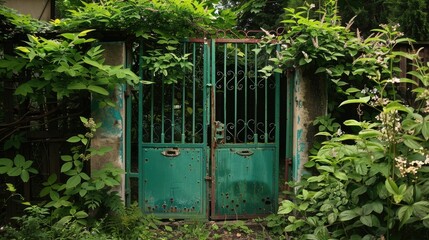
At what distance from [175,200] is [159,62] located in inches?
60.7

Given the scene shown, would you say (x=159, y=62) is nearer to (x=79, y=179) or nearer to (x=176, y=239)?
(x=79, y=179)

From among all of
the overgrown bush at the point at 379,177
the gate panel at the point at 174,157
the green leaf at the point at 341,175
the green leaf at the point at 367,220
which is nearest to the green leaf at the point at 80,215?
the gate panel at the point at 174,157

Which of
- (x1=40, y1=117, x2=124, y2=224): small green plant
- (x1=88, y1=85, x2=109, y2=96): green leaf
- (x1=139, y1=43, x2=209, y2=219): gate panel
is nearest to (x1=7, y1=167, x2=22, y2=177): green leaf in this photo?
(x1=40, y1=117, x2=124, y2=224): small green plant

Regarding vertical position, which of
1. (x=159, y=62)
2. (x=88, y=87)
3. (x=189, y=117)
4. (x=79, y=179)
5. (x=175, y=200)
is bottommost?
(x=175, y=200)

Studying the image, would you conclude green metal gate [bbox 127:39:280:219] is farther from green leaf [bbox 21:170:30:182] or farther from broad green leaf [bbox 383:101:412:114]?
broad green leaf [bbox 383:101:412:114]

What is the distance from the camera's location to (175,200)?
4605 millimetres

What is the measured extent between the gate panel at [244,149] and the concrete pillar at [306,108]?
270 millimetres

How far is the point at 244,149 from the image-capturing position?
4684mm

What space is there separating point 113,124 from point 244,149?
1.48 metres

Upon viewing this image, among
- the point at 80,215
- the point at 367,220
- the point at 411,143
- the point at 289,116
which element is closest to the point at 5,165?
the point at 80,215

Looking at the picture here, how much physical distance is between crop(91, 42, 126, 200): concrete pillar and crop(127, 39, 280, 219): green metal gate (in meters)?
0.28

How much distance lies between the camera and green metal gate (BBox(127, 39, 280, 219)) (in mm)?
4586

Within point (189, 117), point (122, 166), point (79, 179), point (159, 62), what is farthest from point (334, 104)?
point (79, 179)

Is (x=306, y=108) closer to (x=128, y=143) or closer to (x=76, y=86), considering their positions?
(x=128, y=143)
